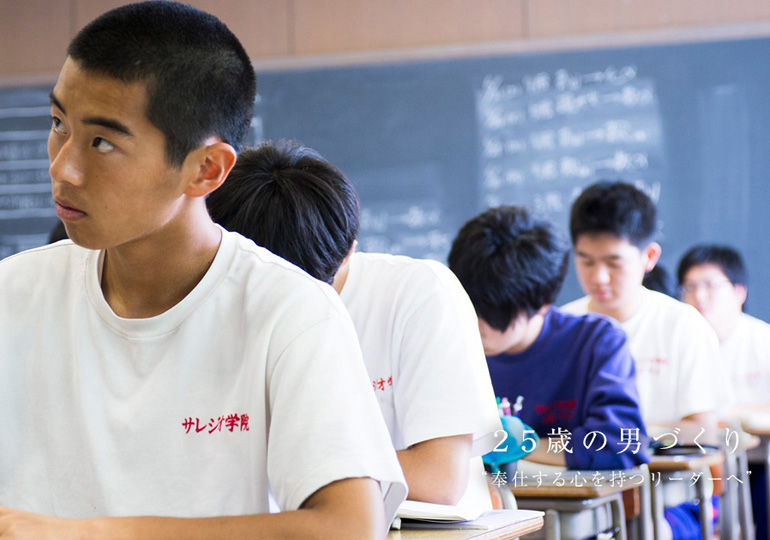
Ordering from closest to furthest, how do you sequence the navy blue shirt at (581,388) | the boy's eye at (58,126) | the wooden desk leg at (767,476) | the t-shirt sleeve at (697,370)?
1. the boy's eye at (58,126)
2. the navy blue shirt at (581,388)
3. the t-shirt sleeve at (697,370)
4. the wooden desk leg at (767,476)

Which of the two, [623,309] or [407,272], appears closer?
[407,272]

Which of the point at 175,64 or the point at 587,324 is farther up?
the point at 175,64

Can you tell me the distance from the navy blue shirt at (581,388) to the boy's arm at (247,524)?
1.71 meters

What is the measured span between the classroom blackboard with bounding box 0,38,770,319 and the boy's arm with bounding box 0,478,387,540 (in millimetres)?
3029

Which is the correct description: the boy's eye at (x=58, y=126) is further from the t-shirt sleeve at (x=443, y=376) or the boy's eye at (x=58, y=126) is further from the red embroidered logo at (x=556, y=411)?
the red embroidered logo at (x=556, y=411)

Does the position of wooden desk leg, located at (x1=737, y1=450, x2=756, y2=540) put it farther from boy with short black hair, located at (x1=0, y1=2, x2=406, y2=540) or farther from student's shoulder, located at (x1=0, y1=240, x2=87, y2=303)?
student's shoulder, located at (x1=0, y1=240, x2=87, y2=303)

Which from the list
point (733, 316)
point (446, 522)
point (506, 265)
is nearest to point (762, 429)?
point (733, 316)

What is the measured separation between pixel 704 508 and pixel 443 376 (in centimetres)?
170

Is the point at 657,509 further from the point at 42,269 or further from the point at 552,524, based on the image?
the point at 42,269

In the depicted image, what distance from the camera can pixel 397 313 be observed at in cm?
168

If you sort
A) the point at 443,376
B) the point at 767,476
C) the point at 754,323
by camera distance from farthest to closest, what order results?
the point at 754,323 → the point at 767,476 → the point at 443,376

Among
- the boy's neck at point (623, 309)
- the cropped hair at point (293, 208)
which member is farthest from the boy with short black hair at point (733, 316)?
the cropped hair at point (293, 208)

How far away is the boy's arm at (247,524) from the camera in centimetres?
84

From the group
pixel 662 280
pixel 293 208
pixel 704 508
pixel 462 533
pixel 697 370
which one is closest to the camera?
pixel 462 533
